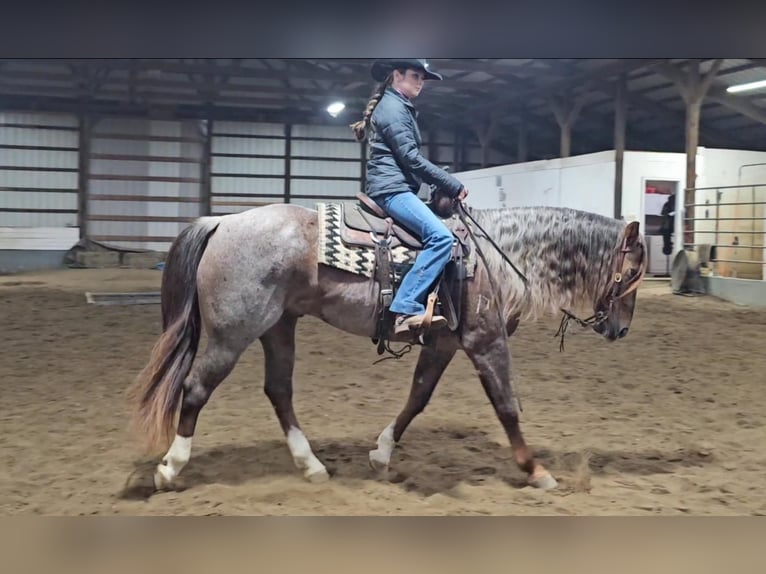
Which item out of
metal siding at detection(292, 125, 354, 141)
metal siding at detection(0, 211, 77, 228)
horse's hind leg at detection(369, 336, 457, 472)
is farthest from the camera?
horse's hind leg at detection(369, 336, 457, 472)

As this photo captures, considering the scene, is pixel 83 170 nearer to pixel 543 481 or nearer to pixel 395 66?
pixel 395 66

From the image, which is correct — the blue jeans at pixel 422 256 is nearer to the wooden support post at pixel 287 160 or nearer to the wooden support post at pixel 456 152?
the wooden support post at pixel 456 152

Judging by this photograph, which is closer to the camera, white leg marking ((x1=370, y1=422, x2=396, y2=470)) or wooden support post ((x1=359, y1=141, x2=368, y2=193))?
wooden support post ((x1=359, y1=141, x2=368, y2=193))

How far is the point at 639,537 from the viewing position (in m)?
2.52

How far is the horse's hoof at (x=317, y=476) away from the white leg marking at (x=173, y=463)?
440 mm

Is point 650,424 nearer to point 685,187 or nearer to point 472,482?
point 472,482

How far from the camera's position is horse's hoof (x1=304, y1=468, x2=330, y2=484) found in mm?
2559

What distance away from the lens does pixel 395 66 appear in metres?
2.52

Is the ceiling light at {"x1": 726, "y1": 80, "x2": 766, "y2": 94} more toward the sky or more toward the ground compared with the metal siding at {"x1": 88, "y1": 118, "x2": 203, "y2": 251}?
more toward the sky

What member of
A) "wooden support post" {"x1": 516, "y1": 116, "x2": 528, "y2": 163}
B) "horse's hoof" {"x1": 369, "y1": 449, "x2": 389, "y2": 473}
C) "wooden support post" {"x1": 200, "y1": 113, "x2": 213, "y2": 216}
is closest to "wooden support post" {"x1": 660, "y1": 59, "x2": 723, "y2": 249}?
"wooden support post" {"x1": 516, "y1": 116, "x2": 528, "y2": 163}

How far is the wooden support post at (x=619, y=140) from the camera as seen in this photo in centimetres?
252

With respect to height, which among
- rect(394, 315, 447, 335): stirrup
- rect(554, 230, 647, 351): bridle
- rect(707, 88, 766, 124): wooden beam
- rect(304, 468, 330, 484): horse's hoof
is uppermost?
rect(707, 88, 766, 124): wooden beam

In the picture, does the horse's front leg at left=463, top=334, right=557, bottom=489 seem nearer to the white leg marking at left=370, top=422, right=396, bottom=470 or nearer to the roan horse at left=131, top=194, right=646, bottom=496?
the roan horse at left=131, top=194, right=646, bottom=496

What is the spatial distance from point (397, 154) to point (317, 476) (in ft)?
3.96
